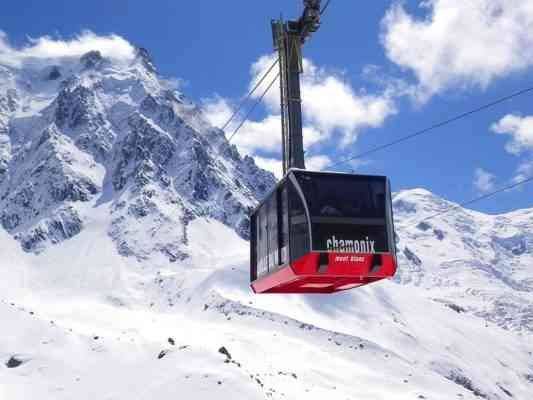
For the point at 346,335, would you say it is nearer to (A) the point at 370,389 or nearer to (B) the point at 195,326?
(B) the point at 195,326

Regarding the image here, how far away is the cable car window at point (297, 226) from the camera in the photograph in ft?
59.3

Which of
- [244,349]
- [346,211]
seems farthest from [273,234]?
[244,349]

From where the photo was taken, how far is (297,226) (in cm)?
1842

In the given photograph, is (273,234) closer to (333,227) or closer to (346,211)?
(333,227)

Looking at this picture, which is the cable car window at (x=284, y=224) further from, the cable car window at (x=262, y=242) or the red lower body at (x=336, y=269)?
the cable car window at (x=262, y=242)

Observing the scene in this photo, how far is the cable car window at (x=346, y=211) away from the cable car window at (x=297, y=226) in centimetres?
25

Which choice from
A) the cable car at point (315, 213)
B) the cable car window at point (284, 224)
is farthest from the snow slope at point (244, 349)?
the cable car at point (315, 213)

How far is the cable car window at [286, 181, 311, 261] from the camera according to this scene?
59.3 ft

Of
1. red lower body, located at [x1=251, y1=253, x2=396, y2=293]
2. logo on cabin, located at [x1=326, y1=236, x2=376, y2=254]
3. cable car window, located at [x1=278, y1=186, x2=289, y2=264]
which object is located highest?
cable car window, located at [x1=278, y1=186, x2=289, y2=264]

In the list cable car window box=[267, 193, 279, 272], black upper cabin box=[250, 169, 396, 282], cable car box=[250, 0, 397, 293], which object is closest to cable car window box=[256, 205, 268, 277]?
cable car window box=[267, 193, 279, 272]

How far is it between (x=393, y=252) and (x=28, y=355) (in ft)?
224

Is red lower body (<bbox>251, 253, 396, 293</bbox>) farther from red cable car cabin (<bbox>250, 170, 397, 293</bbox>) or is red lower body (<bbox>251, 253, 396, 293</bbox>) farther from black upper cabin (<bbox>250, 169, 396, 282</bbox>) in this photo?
black upper cabin (<bbox>250, 169, 396, 282</bbox>)

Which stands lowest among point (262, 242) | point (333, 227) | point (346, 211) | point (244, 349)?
point (333, 227)

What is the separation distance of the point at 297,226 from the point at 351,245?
1566 mm
